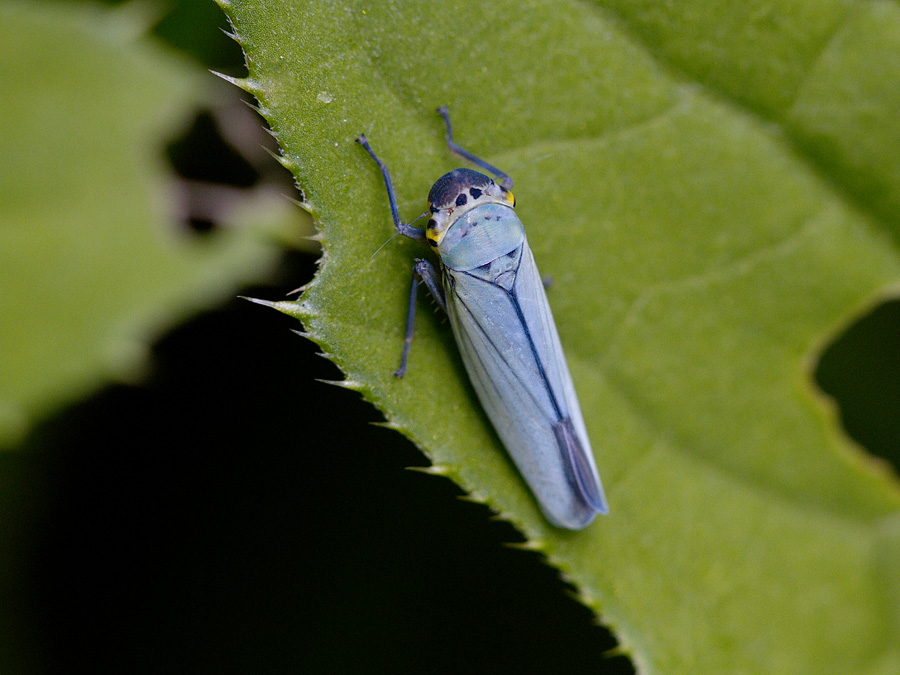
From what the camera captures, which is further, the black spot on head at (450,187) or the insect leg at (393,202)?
the black spot on head at (450,187)

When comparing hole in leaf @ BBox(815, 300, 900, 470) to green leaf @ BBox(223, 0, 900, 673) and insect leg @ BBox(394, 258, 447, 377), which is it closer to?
green leaf @ BBox(223, 0, 900, 673)

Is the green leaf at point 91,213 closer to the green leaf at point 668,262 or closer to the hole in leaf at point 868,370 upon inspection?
the green leaf at point 668,262

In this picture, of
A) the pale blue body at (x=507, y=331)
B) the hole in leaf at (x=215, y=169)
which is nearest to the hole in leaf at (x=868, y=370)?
the pale blue body at (x=507, y=331)

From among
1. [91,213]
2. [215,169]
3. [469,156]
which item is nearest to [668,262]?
[469,156]

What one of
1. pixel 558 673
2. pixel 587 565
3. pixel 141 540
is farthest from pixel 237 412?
pixel 558 673

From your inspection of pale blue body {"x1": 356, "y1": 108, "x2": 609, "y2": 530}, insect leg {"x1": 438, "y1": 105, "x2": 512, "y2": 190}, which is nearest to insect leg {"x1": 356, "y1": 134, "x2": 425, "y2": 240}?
pale blue body {"x1": 356, "y1": 108, "x2": 609, "y2": 530}

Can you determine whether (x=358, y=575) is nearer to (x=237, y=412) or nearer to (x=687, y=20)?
(x=237, y=412)

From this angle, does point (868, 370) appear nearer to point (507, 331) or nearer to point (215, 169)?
point (507, 331)
